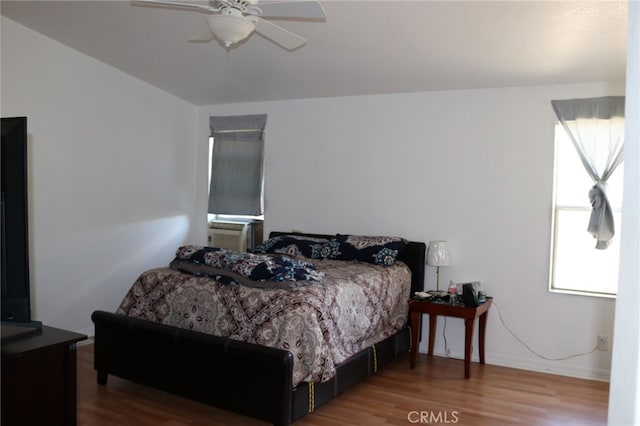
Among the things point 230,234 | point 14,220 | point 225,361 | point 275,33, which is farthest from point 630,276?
point 230,234

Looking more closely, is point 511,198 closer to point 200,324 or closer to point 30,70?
point 200,324

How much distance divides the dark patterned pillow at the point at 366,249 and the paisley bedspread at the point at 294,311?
271 mm

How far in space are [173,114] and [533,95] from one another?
12.4 feet

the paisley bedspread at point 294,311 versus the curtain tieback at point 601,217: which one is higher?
the curtain tieback at point 601,217

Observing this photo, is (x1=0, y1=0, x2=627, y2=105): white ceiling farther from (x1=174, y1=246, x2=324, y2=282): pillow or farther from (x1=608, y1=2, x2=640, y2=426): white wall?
(x1=608, y1=2, x2=640, y2=426): white wall

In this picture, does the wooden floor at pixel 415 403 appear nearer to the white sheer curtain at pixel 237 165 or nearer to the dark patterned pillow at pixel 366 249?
the dark patterned pillow at pixel 366 249

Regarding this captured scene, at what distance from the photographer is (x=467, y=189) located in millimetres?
4578

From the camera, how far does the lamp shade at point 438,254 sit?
4.46 m

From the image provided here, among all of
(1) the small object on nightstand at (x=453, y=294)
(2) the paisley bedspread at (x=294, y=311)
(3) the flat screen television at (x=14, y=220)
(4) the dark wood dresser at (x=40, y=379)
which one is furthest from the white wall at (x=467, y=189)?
(3) the flat screen television at (x=14, y=220)

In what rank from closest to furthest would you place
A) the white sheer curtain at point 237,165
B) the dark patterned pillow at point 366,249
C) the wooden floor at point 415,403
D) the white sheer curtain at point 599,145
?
the wooden floor at point 415,403
the white sheer curtain at point 599,145
the dark patterned pillow at point 366,249
the white sheer curtain at point 237,165

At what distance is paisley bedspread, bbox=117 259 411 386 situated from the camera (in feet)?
9.86

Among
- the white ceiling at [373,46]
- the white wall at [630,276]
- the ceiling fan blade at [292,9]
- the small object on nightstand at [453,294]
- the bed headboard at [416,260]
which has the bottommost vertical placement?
the small object on nightstand at [453,294]

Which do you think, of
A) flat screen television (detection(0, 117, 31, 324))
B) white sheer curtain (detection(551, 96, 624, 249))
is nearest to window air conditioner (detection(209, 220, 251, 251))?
white sheer curtain (detection(551, 96, 624, 249))

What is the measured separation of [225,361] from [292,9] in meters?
2.04
